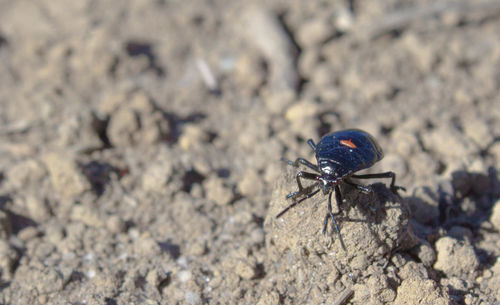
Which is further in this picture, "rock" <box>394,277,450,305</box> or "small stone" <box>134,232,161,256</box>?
"small stone" <box>134,232,161,256</box>

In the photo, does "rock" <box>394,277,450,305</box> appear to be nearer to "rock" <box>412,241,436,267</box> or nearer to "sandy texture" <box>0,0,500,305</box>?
"sandy texture" <box>0,0,500,305</box>

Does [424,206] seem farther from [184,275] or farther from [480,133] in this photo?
[184,275]

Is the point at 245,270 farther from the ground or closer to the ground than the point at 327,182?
closer to the ground

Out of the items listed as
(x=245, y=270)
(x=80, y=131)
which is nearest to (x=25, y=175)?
(x=80, y=131)

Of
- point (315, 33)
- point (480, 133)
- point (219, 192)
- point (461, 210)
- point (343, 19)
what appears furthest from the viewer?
point (343, 19)

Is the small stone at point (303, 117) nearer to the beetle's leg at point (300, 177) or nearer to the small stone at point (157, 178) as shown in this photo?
the small stone at point (157, 178)

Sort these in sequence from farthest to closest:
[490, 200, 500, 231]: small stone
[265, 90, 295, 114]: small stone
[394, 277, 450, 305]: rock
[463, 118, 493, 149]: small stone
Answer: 1. [265, 90, 295, 114]: small stone
2. [463, 118, 493, 149]: small stone
3. [490, 200, 500, 231]: small stone
4. [394, 277, 450, 305]: rock

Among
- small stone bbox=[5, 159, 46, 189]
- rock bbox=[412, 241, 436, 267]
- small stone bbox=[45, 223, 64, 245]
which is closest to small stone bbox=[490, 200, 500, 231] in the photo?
rock bbox=[412, 241, 436, 267]
